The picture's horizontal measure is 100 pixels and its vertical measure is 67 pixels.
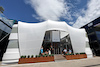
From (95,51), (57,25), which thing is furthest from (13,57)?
(95,51)

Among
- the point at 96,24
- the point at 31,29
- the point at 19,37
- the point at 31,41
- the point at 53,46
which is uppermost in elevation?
the point at 96,24

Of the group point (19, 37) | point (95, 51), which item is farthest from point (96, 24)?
point (19, 37)

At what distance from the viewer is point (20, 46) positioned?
12.1 meters

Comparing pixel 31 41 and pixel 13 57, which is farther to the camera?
pixel 31 41

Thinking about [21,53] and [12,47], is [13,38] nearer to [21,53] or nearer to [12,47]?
[12,47]

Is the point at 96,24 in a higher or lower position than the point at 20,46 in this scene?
higher

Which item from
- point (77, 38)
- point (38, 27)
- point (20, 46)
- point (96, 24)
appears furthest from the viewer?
point (96, 24)

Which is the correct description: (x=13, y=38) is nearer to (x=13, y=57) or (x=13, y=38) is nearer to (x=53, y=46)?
(x=13, y=57)

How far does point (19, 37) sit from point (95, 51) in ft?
93.4

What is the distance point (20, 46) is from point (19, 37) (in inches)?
78.1

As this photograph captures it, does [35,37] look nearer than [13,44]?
No

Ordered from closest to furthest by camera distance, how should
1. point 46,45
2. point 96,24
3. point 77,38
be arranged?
1. point 77,38
2. point 46,45
3. point 96,24

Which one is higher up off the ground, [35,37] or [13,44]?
[35,37]

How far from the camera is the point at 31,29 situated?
13539 mm
